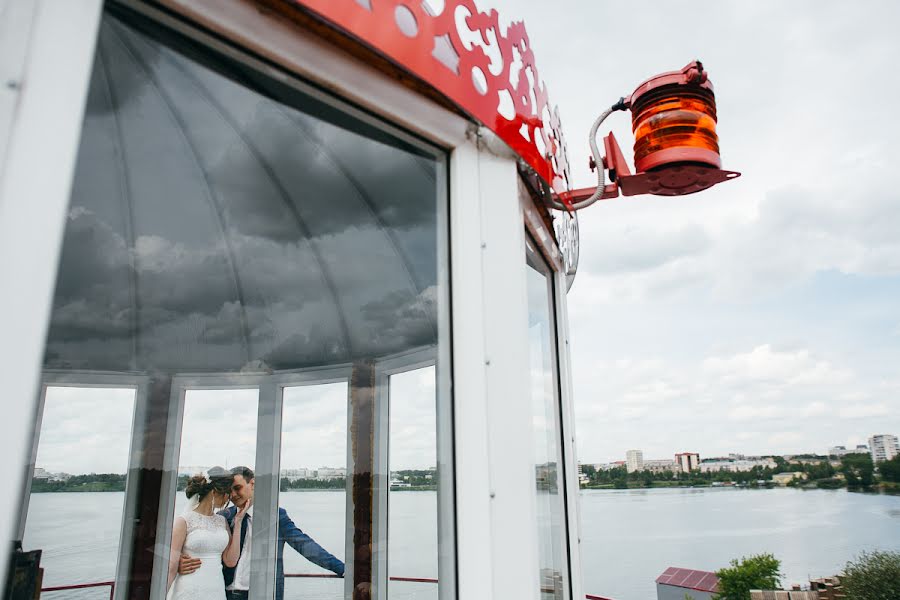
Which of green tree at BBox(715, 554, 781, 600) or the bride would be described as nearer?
the bride

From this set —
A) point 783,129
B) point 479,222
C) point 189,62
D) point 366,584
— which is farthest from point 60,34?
point 783,129

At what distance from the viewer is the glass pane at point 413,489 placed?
1.19 meters

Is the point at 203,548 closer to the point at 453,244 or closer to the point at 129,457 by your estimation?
the point at 129,457

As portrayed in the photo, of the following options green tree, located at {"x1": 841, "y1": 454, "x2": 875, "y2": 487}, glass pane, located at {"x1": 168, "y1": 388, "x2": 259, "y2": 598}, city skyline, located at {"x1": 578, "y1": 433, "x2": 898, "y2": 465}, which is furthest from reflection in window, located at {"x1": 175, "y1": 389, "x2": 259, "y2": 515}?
green tree, located at {"x1": 841, "y1": 454, "x2": 875, "y2": 487}

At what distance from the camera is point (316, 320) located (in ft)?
7.97

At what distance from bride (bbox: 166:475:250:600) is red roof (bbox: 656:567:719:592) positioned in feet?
41.4

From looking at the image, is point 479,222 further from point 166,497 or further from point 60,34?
point 166,497

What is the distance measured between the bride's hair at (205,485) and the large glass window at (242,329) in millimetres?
11

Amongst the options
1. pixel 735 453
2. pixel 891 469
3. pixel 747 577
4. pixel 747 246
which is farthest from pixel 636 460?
pixel 747 246

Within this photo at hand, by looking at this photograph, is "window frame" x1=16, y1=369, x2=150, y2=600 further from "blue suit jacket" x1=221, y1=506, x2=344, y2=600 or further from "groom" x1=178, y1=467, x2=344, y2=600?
"blue suit jacket" x1=221, y1=506, x2=344, y2=600

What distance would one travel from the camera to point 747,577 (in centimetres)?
1188

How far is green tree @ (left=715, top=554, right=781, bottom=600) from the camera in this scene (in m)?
11.6

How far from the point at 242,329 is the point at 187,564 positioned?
4.09 ft

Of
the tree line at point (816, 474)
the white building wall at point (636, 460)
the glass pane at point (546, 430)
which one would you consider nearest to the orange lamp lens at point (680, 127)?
the glass pane at point (546, 430)
